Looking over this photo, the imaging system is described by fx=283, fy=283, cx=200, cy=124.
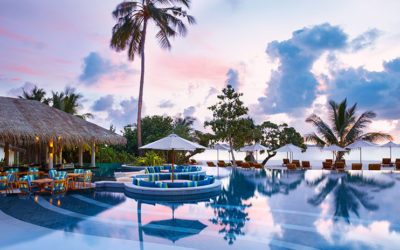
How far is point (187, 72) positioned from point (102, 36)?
628 centimetres

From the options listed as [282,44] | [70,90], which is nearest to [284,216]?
[282,44]

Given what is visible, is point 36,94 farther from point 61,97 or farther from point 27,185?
point 27,185

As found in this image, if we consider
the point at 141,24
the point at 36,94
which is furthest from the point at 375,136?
the point at 36,94

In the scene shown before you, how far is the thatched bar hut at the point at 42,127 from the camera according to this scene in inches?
490

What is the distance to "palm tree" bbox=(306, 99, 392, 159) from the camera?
24.0 meters

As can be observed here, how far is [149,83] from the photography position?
22719 millimetres

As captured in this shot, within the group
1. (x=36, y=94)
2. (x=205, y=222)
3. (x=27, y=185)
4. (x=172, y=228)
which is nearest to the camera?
(x=172, y=228)

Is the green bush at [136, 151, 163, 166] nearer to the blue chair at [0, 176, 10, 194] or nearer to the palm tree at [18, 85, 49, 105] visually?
the blue chair at [0, 176, 10, 194]

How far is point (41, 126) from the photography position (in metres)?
13.3

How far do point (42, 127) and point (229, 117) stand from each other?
44.1ft

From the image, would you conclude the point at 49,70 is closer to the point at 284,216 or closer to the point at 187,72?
the point at 187,72

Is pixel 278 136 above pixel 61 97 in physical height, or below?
below

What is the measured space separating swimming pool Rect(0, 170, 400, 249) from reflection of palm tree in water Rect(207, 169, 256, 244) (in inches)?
0.8

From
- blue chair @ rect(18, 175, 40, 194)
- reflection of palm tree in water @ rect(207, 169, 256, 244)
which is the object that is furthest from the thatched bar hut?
reflection of palm tree in water @ rect(207, 169, 256, 244)
